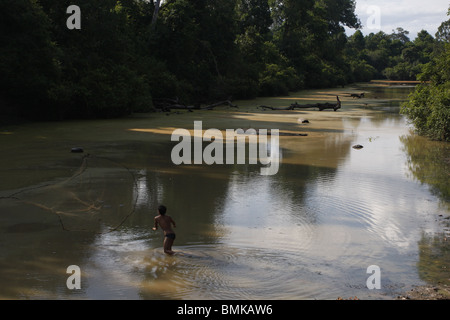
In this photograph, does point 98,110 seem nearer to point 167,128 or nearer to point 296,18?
point 167,128

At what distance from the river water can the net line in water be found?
0.03m

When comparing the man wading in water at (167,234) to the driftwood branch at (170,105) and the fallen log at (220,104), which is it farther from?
the fallen log at (220,104)

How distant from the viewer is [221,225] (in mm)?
10219

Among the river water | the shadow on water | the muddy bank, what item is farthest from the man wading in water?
the shadow on water

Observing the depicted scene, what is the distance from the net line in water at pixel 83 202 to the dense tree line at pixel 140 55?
15.0 meters

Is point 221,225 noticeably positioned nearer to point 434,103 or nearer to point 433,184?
point 433,184

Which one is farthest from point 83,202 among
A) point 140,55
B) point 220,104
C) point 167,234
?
point 220,104

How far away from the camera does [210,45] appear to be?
4434cm

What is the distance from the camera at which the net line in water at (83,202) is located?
970 cm

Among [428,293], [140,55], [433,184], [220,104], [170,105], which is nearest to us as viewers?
[428,293]

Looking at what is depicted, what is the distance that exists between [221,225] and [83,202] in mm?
2817

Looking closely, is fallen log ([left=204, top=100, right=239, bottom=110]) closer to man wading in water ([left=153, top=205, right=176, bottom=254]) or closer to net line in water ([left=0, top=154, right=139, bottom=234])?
net line in water ([left=0, top=154, right=139, bottom=234])
